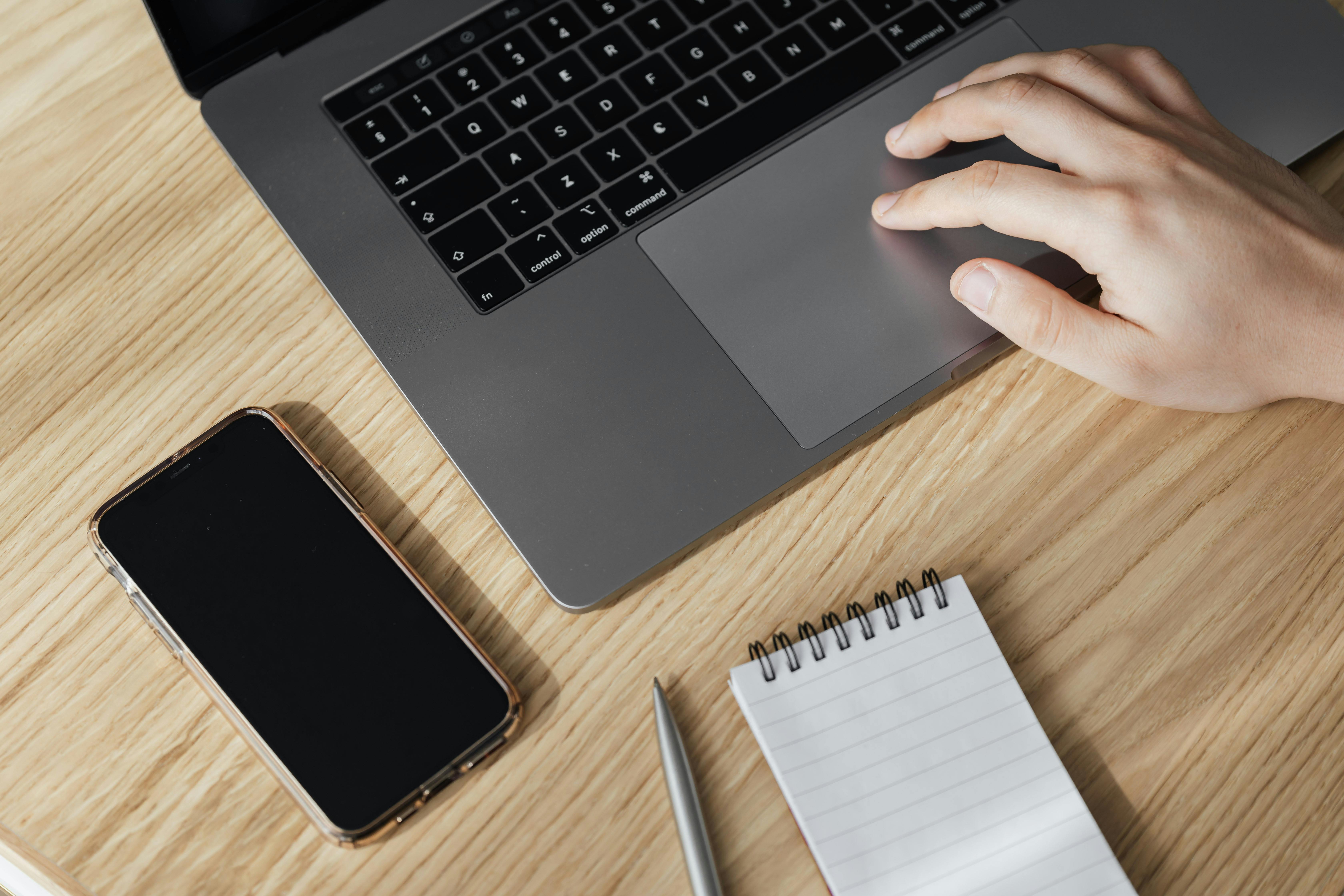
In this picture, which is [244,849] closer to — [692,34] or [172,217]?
[172,217]

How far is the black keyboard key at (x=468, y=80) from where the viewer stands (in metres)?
0.66

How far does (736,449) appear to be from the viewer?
579 millimetres

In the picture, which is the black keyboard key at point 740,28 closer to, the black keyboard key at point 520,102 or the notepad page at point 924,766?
the black keyboard key at point 520,102

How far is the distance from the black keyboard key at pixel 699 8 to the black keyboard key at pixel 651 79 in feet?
0.15

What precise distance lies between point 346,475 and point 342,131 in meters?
0.26

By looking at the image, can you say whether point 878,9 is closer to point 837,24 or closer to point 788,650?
point 837,24

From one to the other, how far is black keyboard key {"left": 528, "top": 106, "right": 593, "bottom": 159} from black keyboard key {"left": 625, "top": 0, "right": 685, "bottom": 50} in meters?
0.09

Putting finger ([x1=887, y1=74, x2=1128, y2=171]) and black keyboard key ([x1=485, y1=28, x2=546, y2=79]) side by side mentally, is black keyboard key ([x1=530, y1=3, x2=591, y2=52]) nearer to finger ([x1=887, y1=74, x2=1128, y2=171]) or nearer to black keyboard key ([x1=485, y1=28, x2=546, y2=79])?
black keyboard key ([x1=485, y1=28, x2=546, y2=79])

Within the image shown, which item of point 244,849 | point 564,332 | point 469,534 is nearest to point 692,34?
point 564,332

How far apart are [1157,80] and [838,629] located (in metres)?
0.47

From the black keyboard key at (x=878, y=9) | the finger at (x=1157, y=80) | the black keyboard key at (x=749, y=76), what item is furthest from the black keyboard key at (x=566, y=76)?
the finger at (x=1157, y=80)

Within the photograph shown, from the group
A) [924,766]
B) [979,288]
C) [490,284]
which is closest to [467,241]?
[490,284]

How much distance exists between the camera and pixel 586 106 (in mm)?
662

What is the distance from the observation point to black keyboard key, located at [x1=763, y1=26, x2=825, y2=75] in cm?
68
